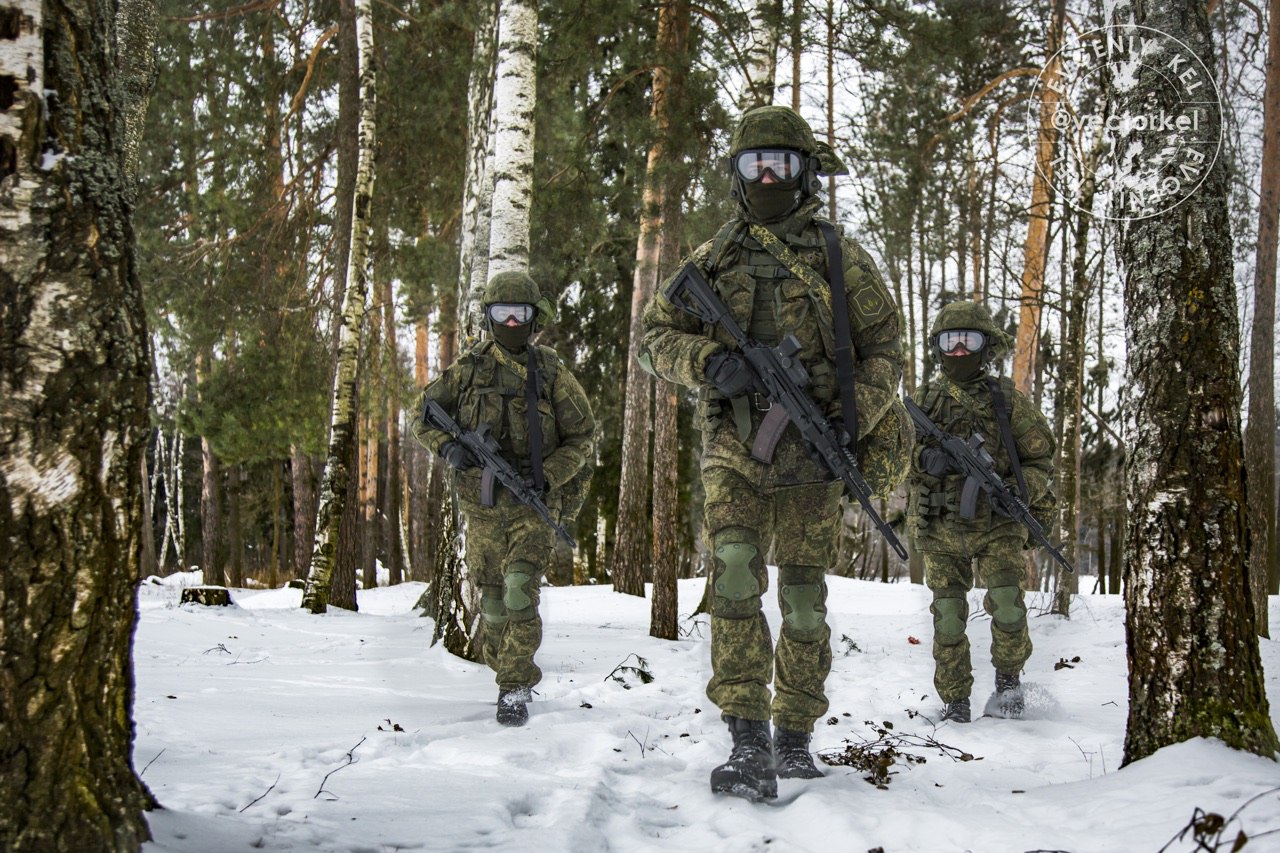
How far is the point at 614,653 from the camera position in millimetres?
6711

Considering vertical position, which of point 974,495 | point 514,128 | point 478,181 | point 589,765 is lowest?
point 589,765

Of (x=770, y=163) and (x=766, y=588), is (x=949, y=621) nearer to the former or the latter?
(x=766, y=588)

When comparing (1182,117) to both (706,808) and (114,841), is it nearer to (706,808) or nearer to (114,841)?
(706,808)

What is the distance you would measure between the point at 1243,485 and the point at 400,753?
10.2 ft

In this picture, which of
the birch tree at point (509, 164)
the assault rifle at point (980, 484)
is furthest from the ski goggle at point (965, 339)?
the birch tree at point (509, 164)

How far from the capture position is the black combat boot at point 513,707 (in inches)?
168

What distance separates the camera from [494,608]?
4773 mm

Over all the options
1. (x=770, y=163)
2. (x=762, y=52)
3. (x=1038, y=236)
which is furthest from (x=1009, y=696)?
(x=1038, y=236)

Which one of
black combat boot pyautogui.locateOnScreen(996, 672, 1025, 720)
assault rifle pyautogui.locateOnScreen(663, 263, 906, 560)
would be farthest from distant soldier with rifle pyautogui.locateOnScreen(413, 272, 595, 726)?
black combat boot pyautogui.locateOnScreen(996, 672, 1025, 720)

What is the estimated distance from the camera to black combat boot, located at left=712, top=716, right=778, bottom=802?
2.92 m

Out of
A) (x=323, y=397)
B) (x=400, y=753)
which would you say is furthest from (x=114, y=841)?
(x=323, y=397)

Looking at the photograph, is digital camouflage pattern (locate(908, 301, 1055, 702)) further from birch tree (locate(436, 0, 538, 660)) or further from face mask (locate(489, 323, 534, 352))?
birch tree (locate(436, 0, 538, 660))

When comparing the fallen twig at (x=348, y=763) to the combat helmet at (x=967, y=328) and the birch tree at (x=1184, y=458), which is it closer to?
the birch tree at (x=1184, y=458)

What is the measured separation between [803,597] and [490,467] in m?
1.87
